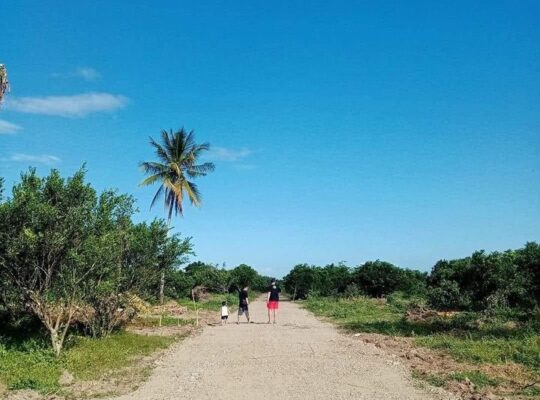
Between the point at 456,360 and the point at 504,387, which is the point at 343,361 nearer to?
the point at 456,360

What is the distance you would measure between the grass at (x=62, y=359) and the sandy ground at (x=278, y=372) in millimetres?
1190

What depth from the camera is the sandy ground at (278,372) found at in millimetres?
9867

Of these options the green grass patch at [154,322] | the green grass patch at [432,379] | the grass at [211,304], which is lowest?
the green grass patch at [432,379]

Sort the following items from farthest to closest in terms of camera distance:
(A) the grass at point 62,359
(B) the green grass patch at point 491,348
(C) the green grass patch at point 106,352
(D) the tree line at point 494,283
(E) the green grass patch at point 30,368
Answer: (D) the tree line at point 494,283 < (B) the green grass patch at point 491,348 < (C) the green grass patch at point 106,352 < (A) the grass at point 62,359 < (E) the green grass patch at point 30,368

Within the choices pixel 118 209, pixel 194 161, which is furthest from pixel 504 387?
pixel 194 161

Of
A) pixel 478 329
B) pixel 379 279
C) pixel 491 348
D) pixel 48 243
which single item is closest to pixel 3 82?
pixel 48 243

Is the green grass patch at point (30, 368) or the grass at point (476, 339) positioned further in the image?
the grass at point (476, 339)

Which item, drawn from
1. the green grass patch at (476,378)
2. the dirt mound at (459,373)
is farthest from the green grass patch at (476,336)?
the green grass patch at (476,378)

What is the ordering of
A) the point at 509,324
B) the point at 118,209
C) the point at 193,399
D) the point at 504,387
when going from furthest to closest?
1. the point at 509,324
2. the point at 118,209
3. the point at 504,387
4. the point at 193,399

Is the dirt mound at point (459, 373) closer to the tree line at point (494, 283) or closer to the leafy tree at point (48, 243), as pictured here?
the tree line at point (494, 283)

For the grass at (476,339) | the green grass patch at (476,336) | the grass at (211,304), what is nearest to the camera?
the grass at (476,339)

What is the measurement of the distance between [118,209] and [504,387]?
13.1m

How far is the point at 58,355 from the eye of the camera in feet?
45.2

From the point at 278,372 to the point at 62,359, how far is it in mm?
5770
